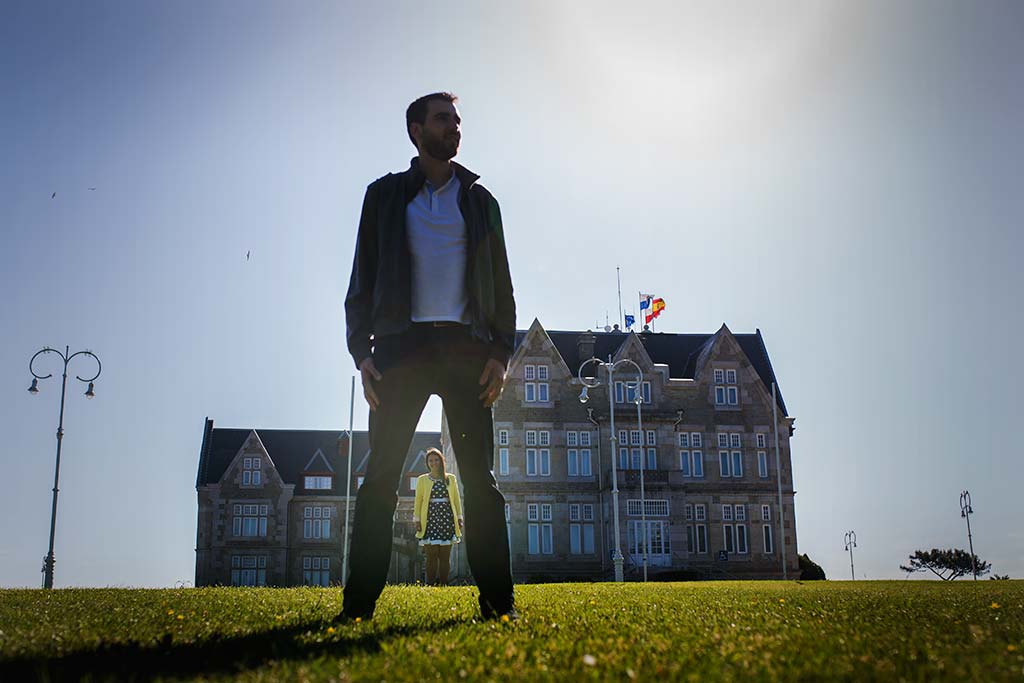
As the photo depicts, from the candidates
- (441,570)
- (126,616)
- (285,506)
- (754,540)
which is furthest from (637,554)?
(126,616)

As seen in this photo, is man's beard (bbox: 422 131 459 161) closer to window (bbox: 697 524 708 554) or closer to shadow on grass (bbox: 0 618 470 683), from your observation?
shadow on grass (bbox: 0 618 470 683)

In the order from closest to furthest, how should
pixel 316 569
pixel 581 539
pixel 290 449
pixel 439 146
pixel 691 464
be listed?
pixel 439 146, pixel 581 539, pixel 691 464, pixel 316 569, pixel 290 449

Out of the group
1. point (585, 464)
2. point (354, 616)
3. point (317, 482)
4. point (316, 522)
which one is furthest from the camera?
point (317, 482)

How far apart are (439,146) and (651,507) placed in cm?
4454

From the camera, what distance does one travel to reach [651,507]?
4884 centimetres

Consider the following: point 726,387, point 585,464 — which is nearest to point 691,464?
point 726,387

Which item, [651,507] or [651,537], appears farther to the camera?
[651,507]

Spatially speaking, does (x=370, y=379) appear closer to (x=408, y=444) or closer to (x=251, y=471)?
(x=408, y=444)

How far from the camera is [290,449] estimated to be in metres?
65.7

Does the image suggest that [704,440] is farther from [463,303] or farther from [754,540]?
[463,303]

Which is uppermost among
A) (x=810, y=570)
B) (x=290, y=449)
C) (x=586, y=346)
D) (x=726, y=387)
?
(x=586, y=346)

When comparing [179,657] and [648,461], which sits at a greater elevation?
[648,461]

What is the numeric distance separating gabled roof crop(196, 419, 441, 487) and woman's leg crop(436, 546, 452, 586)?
4578cm

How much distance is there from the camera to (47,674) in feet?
11.2
